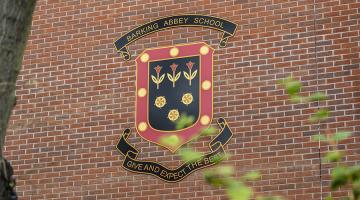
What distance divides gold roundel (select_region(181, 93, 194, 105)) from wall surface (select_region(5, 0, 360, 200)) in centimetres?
31

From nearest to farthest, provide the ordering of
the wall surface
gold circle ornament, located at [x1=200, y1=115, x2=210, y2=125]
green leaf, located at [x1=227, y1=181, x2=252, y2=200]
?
green leaf, located at [x1=227, y1=181, x2=252, y2=200] → the wall surface → gold circle ornament, located at [x1=200, y1=115, x2=210, y2=125]

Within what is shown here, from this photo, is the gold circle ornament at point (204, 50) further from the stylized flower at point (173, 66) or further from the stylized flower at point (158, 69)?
the stylized flower at point (158, 69)

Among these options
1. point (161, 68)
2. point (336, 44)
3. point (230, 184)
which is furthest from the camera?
point (161, 68)

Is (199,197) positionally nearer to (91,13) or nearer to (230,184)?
(91,13)

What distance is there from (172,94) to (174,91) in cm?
4

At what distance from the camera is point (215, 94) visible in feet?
34.8

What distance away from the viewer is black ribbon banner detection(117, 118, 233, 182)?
10.4 metres

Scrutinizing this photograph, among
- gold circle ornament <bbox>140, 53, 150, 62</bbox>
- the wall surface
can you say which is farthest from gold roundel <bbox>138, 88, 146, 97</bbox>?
gold circle ornament <bbox>140, 53, 150, 62</bbox>

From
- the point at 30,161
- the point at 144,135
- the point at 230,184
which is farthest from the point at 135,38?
the point at 230,184

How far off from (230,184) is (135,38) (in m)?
8.03

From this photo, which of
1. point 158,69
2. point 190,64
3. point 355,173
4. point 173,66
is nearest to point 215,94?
point 190,64

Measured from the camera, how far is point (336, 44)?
10.2 metres

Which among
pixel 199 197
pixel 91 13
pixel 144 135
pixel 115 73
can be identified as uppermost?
pixel 91 13

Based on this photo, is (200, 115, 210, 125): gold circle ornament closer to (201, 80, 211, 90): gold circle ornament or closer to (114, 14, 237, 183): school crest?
(114, 14, 237, 183): school crest
